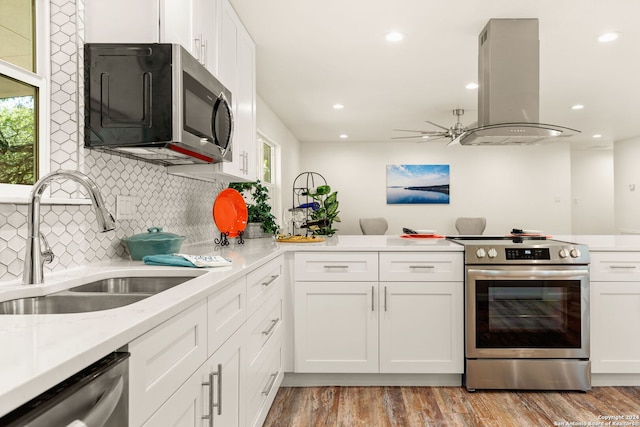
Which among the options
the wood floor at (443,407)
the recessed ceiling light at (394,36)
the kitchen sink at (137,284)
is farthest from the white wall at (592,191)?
the kitchen sink at (137,284)

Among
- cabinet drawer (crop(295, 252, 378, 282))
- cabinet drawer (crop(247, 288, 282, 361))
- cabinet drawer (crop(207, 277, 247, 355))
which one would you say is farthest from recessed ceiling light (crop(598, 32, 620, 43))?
cabinet drawer (crop(207, 277, 247, 355))

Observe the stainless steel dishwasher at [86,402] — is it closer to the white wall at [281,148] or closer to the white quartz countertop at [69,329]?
the white quartz countertop at [69,329]

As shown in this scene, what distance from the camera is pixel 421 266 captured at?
2689mm

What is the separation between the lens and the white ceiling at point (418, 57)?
8.97 feet

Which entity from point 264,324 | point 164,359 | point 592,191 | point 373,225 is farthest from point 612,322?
point 592,191

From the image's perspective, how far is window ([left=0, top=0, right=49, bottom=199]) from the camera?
4.61 feet

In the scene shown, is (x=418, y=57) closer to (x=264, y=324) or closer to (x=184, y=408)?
(x=264, y=324)

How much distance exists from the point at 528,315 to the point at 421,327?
0.63 m

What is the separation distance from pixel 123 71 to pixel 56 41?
10.2 inches

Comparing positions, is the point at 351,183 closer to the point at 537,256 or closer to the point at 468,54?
the point at 468,54

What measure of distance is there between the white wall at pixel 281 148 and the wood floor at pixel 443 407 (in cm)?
316

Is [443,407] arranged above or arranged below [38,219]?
below

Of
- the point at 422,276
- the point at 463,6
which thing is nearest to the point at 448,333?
the point at 422,276

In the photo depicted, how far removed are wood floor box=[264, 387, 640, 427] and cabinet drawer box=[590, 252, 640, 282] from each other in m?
0.69
